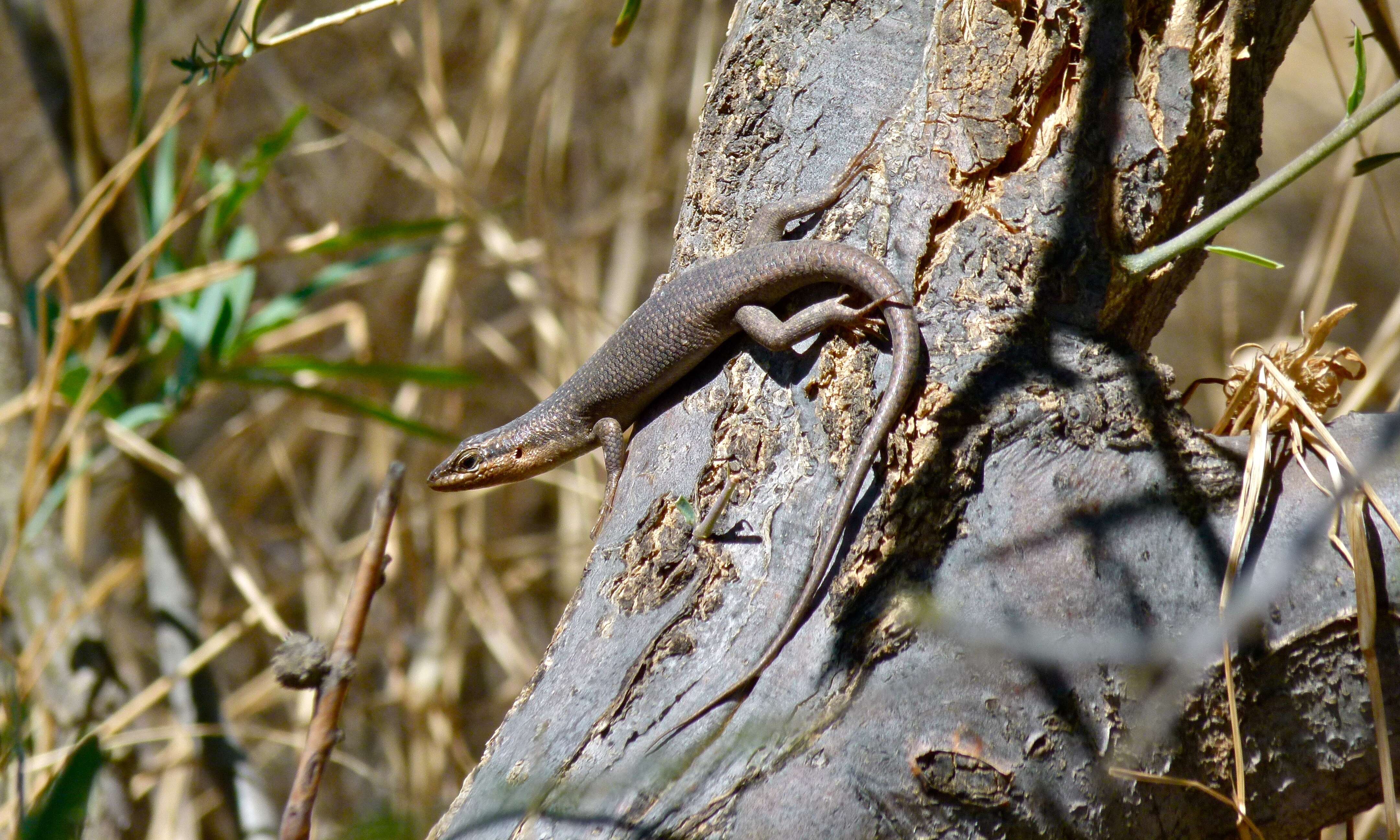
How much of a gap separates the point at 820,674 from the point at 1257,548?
0.78 meters

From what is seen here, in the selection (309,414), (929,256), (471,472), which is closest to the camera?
(929,256)

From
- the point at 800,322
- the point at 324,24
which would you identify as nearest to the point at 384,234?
the point at 324,24

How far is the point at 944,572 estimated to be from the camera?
149cm

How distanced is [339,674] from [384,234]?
112 inches

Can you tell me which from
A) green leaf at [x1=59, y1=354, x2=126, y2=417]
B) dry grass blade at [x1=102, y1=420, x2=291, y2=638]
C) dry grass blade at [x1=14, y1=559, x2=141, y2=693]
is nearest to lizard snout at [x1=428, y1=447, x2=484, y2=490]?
dry grass blade at [x1=102, y1=420, x2=291, y2=638]

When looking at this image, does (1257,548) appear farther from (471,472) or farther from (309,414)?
(309,414)

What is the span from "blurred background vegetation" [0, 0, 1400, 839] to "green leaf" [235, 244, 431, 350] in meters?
0.02

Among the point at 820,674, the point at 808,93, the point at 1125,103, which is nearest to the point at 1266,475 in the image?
the point at 1125,103

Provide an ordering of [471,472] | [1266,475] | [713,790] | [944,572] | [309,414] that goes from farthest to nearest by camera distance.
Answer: [309,414] → [471,472] → [1266,475] → [944,572] → [713,790]

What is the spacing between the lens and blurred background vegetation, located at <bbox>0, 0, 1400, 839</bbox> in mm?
3158

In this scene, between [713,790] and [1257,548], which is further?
[1257,548]

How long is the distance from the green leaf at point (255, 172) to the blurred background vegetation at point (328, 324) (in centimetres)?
2

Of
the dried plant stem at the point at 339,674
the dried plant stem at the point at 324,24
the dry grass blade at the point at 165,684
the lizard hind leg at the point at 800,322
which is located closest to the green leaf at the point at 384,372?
the dry grass blade at the point at 165,684

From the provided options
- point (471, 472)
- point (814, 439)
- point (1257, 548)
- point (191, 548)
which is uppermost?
point (191, 548)
